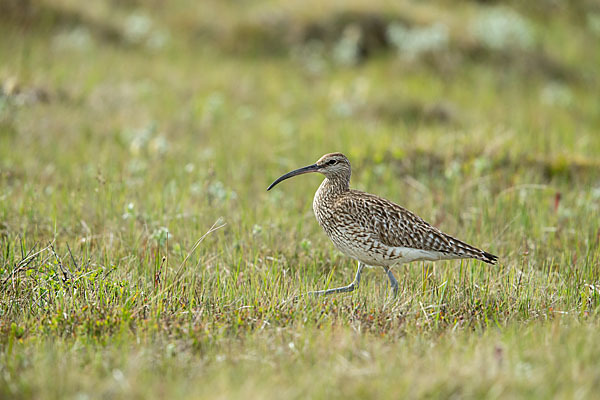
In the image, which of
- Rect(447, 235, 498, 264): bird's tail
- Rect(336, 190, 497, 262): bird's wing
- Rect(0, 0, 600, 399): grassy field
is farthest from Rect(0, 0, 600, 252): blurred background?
Rect(447, 235, 498, 264): bird's tail

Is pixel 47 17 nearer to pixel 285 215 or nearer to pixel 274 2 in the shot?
pixel 274 2

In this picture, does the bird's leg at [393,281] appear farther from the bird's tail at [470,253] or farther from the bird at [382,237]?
the bird's tail at [470,253]

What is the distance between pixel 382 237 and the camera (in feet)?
18.4

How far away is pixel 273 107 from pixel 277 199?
180 inches

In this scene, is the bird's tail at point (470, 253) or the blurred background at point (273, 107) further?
the blurred background at point (273, 107)

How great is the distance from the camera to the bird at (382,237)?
548cm

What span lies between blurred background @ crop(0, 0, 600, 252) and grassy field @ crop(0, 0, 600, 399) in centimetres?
5

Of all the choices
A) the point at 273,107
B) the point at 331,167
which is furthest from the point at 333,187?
the point at 273,107

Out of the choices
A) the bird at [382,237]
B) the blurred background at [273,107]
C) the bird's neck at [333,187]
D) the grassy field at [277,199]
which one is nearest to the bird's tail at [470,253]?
the bird at [382,237]

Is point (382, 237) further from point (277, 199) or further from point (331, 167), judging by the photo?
point (277, 199)

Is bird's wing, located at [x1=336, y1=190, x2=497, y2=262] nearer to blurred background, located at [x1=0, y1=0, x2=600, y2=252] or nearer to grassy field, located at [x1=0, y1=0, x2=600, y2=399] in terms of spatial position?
grassy field, located at [x1=0, y1=0, x2=600, y2=399]

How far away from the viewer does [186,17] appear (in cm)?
1553

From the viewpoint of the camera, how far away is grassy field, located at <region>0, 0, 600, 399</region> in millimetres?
3975

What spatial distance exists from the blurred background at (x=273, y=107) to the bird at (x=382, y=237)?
913 mm
